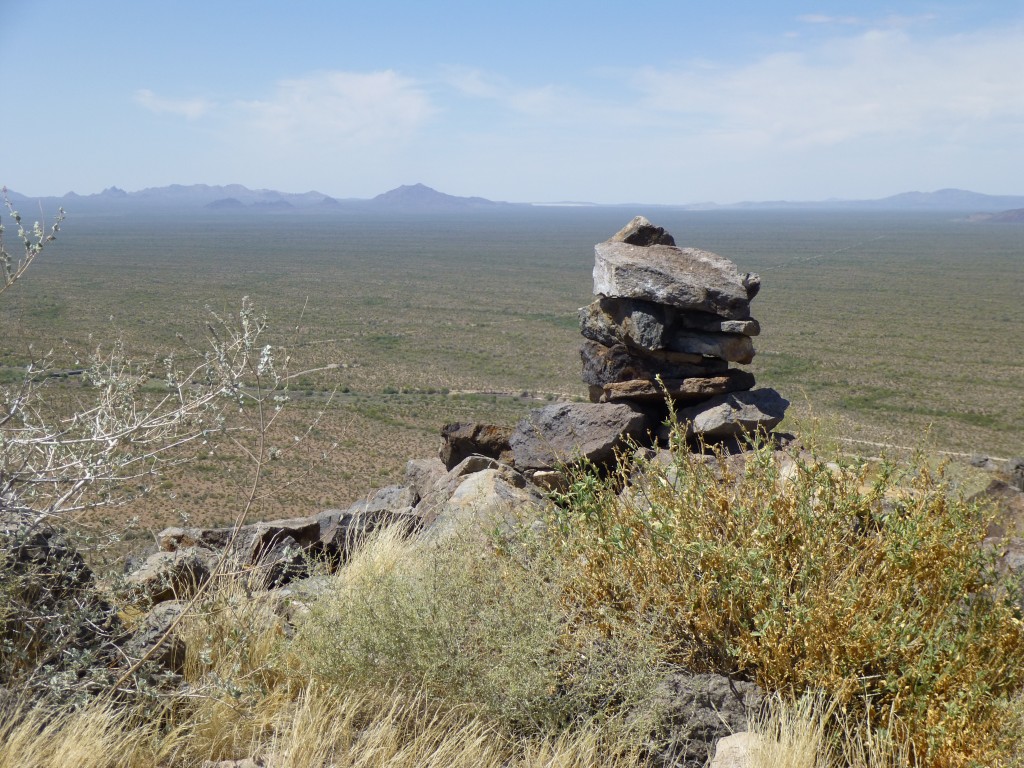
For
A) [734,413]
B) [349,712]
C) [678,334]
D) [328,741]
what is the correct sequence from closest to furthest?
[328,741], [349,712], [734,413], [678,334]

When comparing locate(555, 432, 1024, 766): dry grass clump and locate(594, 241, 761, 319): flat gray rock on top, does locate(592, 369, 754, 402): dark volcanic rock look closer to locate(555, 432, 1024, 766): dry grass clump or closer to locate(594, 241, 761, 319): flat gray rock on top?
locate(594, 241, 761, 319): flat gray rock on top

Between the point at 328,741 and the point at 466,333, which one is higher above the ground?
the point at 328,741

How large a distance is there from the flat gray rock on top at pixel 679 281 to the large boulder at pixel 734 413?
877 mm

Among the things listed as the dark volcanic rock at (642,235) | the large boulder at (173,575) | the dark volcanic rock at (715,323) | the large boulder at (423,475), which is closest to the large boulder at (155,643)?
the large boulder at (173,575)

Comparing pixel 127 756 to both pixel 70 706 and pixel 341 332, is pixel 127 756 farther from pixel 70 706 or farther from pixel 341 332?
pixel 341 332

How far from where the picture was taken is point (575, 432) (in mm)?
8992

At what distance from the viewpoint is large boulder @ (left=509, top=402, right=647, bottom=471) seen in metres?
8.73

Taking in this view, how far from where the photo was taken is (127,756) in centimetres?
344

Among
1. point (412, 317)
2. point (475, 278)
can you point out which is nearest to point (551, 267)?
point (475, 278)

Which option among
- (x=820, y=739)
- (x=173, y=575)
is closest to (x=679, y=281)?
(x=173, y=575)

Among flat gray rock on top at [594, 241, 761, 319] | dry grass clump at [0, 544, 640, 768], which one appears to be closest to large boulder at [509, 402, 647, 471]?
flat gray rock on top at [594, 241, 761, 319]

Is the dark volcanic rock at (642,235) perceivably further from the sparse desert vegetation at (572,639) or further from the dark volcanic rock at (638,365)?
the sparse desert vegetation at (572,639)

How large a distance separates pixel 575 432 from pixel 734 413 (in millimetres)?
1638

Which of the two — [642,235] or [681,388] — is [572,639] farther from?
[642,235]
